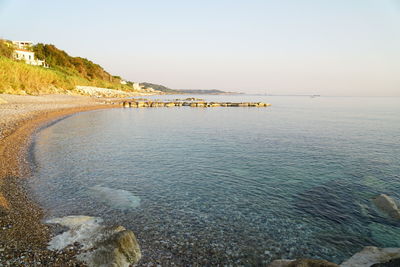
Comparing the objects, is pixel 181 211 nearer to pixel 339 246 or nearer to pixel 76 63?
pixel 339 246

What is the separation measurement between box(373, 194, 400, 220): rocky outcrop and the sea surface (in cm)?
39

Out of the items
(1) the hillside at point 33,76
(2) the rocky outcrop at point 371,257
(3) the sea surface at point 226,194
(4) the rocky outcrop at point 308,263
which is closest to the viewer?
(4) the rocky outcrop at point 308,263

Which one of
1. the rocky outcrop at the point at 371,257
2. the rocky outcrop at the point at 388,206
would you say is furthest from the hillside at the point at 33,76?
the rocky outcrop at the point at 388,206

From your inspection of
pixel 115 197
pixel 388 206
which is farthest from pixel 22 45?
pixel 388 206

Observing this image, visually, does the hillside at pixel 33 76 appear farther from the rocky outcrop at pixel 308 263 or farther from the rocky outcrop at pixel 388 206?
the rocky outcrop at pixel 388 206

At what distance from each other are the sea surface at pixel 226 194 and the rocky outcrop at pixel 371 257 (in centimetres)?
41

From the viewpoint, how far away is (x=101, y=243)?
20.9 feet

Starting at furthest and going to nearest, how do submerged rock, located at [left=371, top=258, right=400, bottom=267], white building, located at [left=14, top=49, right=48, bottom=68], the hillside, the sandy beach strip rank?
white building, located at [left=14, top=49, right=48, bottom=68] → the hillside → the sandy beach strip → submerged rock, located at [left=371, top=258, right=400, bottom=267]

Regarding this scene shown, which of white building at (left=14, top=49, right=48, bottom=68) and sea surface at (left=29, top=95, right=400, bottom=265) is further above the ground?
white building at (left=14, top=49, right=48, bottom=68)

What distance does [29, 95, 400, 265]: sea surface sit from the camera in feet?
23.9

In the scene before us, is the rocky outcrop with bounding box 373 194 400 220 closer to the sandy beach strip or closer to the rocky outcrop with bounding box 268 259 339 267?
the rocky outcrop with bounding box 268 259 339 267

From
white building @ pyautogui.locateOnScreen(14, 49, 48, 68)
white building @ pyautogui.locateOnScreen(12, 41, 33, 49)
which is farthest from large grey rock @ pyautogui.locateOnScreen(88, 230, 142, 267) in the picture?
white building @ pyautogui.locateOnScreen(12, 41, 33, 49)

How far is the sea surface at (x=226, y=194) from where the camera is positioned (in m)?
7.29

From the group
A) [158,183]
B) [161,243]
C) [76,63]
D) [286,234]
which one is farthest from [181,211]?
[76,63]
